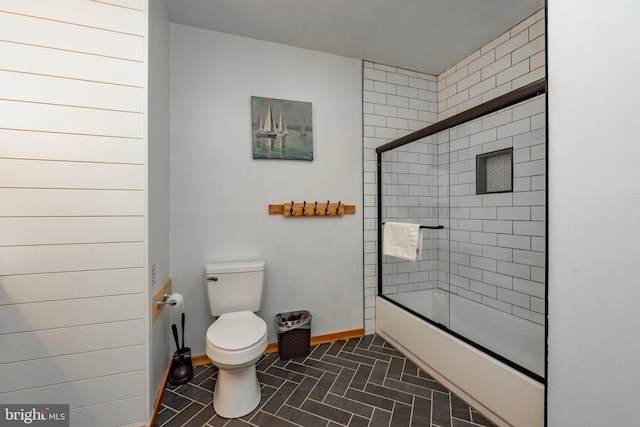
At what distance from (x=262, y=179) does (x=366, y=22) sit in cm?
145

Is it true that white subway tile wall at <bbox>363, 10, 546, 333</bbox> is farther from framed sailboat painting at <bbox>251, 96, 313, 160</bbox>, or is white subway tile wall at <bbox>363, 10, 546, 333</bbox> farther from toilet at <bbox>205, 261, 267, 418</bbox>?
toilet at <bbox>205, 261, 267, 418</bbox>

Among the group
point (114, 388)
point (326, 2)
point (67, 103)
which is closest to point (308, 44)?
point (326, 2)

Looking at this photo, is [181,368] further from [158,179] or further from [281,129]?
[281,129]

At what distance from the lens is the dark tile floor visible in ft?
5.02

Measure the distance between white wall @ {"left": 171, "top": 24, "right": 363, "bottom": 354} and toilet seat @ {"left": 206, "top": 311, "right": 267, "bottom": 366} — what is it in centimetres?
48

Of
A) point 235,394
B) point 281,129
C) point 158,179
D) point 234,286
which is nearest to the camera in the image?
point 235,394

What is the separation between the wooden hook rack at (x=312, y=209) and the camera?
7.52ft

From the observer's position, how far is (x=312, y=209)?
2.37 m

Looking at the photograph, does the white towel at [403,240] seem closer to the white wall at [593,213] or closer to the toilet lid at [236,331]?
the white wall at [593,213]

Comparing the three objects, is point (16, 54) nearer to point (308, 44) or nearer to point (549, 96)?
point (308, 44)

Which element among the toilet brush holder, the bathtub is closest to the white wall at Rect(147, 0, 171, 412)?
the toilet brush holder

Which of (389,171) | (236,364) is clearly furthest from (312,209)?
(236,364)

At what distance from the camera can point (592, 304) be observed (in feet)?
3.01

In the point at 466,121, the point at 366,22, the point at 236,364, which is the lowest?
the point at 236,364
